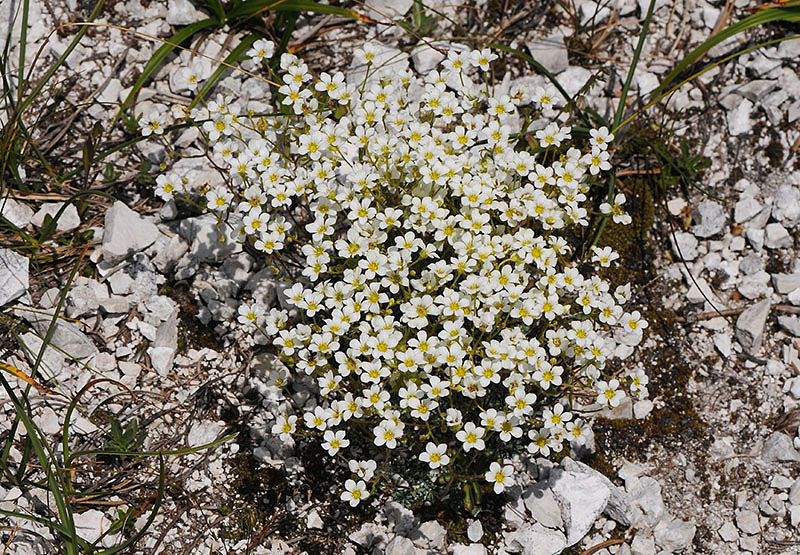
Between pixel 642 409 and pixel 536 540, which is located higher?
pixel 642 409

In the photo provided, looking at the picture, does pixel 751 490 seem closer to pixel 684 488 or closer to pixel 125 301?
pixel 684 488

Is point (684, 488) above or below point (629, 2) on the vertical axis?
below

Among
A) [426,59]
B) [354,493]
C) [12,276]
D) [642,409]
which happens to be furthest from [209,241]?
[642,409]

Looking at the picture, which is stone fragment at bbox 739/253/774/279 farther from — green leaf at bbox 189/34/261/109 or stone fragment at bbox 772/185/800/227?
green leaf at bbox 189/34/261/109

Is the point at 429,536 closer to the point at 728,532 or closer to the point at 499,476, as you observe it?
the point at 499,476

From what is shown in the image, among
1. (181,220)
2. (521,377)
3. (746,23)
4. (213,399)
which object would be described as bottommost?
(521,377)

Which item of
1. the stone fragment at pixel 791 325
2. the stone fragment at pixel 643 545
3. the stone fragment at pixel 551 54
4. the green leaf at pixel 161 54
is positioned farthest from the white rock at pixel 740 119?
the green leaf at pixel 161 54

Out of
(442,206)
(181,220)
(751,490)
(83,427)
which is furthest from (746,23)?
(83,427)
